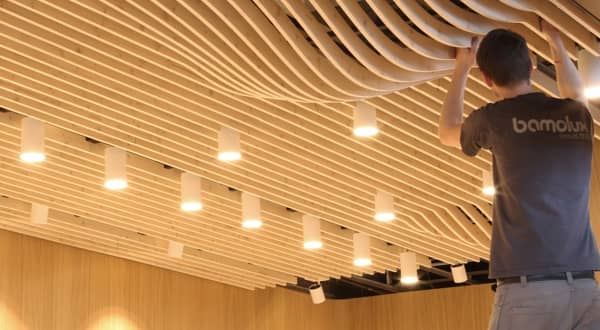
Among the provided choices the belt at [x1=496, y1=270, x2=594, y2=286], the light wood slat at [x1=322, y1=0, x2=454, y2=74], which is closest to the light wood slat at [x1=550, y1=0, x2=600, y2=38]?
the light wood slat at [x1=322, y1=0, x2=454, y2=74]

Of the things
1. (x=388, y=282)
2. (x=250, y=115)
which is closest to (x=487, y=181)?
(x=250, y=115)

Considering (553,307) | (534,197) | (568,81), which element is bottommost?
(553,307)

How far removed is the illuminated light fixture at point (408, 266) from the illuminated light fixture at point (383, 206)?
229 cm

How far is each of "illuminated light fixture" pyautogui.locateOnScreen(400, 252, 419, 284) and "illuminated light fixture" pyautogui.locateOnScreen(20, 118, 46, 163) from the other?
5173 mm

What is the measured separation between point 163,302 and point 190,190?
4086mm

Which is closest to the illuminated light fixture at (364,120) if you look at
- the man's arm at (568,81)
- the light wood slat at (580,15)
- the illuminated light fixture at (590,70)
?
the illuminated light fixture at (590,70)

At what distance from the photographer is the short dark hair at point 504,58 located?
8.78ft

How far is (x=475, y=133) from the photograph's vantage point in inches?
111

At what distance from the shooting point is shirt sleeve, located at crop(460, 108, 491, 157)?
2781 millimetres

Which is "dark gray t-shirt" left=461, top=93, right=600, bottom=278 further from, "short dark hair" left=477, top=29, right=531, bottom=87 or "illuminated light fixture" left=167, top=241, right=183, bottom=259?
"illuminated light fixture" left=167, top=241, right=183, bottom=259

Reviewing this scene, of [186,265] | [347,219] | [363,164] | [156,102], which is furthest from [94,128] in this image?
[186,265]

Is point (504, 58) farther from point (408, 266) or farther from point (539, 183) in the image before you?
point (408, 266)

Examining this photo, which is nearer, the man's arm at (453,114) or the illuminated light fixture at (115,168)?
the man's arm at (453,114)

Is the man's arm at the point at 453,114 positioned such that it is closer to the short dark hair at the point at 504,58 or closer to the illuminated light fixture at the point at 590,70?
the short dark hair at the point at 504,58
